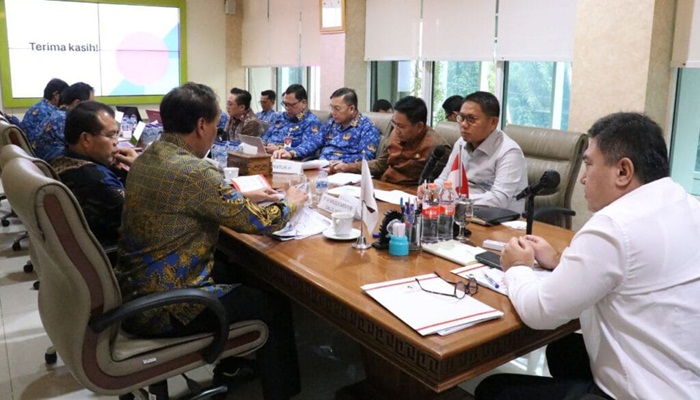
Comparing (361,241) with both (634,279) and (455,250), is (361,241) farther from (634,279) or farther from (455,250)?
(634,279)

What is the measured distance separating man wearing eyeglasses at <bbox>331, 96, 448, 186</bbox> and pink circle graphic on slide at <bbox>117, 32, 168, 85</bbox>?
17.5ft

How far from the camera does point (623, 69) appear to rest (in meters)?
3.48

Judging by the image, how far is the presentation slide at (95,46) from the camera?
7.03m

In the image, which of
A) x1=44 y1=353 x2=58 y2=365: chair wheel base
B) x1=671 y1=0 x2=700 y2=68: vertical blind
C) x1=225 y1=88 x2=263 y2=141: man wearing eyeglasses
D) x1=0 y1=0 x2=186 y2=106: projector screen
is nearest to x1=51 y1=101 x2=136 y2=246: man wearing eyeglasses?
x1=44 y1=353 x2=58 y2=365: chair wheel base

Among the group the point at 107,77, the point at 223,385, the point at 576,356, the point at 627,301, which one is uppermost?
the point at 107,77

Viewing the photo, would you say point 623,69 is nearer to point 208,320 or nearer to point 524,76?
point 524,76

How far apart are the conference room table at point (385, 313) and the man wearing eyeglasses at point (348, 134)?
1.71m

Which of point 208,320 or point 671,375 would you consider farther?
point 208,320

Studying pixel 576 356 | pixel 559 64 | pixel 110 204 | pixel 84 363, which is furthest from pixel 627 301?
pixel 559 64

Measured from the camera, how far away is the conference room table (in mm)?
1353

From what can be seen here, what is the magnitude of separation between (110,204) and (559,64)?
11.3 feet

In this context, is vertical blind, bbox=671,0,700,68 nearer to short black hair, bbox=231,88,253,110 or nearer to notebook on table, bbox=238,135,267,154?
notebook on table, bbox=238,135,267,154

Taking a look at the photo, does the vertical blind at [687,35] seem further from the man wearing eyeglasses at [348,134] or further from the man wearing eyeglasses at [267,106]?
the man wearing eyeglasses at [267,106]

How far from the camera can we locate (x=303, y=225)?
2.29m
